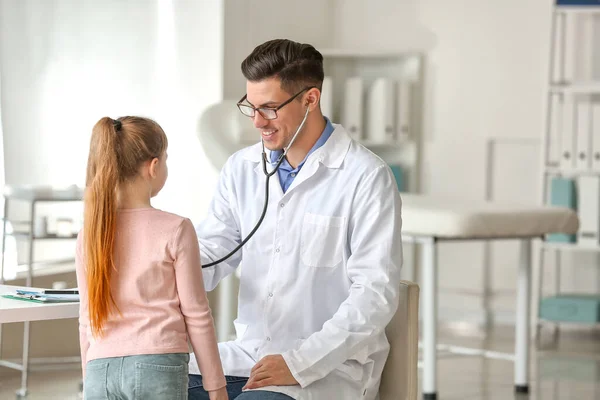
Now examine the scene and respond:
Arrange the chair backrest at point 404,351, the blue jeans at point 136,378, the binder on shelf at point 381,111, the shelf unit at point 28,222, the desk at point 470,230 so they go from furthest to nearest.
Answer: the binder on shelf at point 381,111 → the shelf unit at point 28,222 → the desk at point 470,230 → the chair backrest at point 404,351 → the blue jeans at point 136,378

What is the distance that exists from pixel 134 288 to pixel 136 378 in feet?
0.45

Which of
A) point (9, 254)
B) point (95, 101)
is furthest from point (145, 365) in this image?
point (95, 101)

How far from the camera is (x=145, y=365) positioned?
1452mm

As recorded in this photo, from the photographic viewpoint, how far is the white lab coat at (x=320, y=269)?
5.37 feet

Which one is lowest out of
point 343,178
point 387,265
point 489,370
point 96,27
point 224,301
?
point 489,370

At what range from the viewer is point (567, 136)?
14.6 ft

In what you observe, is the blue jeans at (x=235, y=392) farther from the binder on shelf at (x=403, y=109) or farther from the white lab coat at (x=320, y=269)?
the binder on shelf at (x=403, y=109)

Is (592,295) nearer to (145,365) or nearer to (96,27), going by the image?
(96,27)

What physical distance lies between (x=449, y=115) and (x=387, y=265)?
3.39 m

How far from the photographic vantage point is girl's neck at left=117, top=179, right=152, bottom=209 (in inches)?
59.9

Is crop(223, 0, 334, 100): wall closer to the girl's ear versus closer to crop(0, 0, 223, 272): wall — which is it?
crop(0, 0, 223, 272): wall

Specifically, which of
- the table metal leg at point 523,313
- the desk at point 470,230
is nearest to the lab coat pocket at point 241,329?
the desk at point 470,230

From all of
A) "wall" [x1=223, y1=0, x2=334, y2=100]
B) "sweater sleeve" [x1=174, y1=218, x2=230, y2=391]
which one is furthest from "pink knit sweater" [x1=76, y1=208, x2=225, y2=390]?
"wall" [x1=223, y1=0, x2=334, y2=100]

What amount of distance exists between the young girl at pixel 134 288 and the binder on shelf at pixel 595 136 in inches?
128
